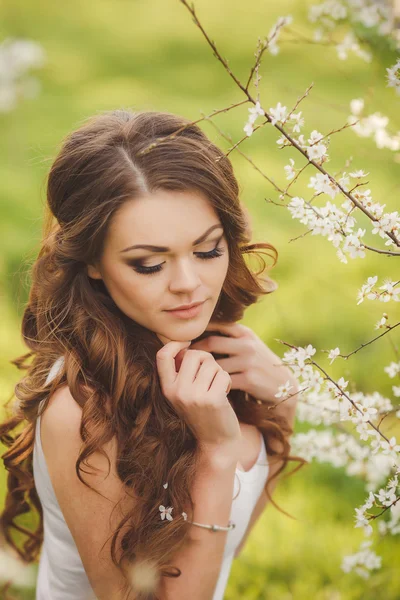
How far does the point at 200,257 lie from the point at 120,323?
350 mm

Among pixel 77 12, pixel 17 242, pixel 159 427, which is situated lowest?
pixel 159 427

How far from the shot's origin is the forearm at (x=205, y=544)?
2.06m

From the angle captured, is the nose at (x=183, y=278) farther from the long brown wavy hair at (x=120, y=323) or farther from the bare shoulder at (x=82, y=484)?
the bare shoulder at (x=82, y=484)

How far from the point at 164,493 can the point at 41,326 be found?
0.68 m

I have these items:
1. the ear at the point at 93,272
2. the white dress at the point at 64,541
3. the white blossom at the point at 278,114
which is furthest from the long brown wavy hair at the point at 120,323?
the white blossom at the point at 278,114

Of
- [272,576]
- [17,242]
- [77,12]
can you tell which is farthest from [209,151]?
[77,12]

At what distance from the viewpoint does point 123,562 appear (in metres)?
2.10

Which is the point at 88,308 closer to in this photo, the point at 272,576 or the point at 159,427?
the point at 159,427

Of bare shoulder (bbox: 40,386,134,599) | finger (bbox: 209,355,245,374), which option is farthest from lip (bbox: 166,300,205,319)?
finger (bbox: 209,355,245,374)

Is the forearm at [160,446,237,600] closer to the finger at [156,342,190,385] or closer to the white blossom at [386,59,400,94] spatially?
the finger at [156,342,190,385]

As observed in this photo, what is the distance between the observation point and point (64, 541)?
235cm

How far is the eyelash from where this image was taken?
199cm

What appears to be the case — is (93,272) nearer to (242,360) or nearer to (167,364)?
(167,364)

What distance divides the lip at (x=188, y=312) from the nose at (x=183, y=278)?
82 millimetres
